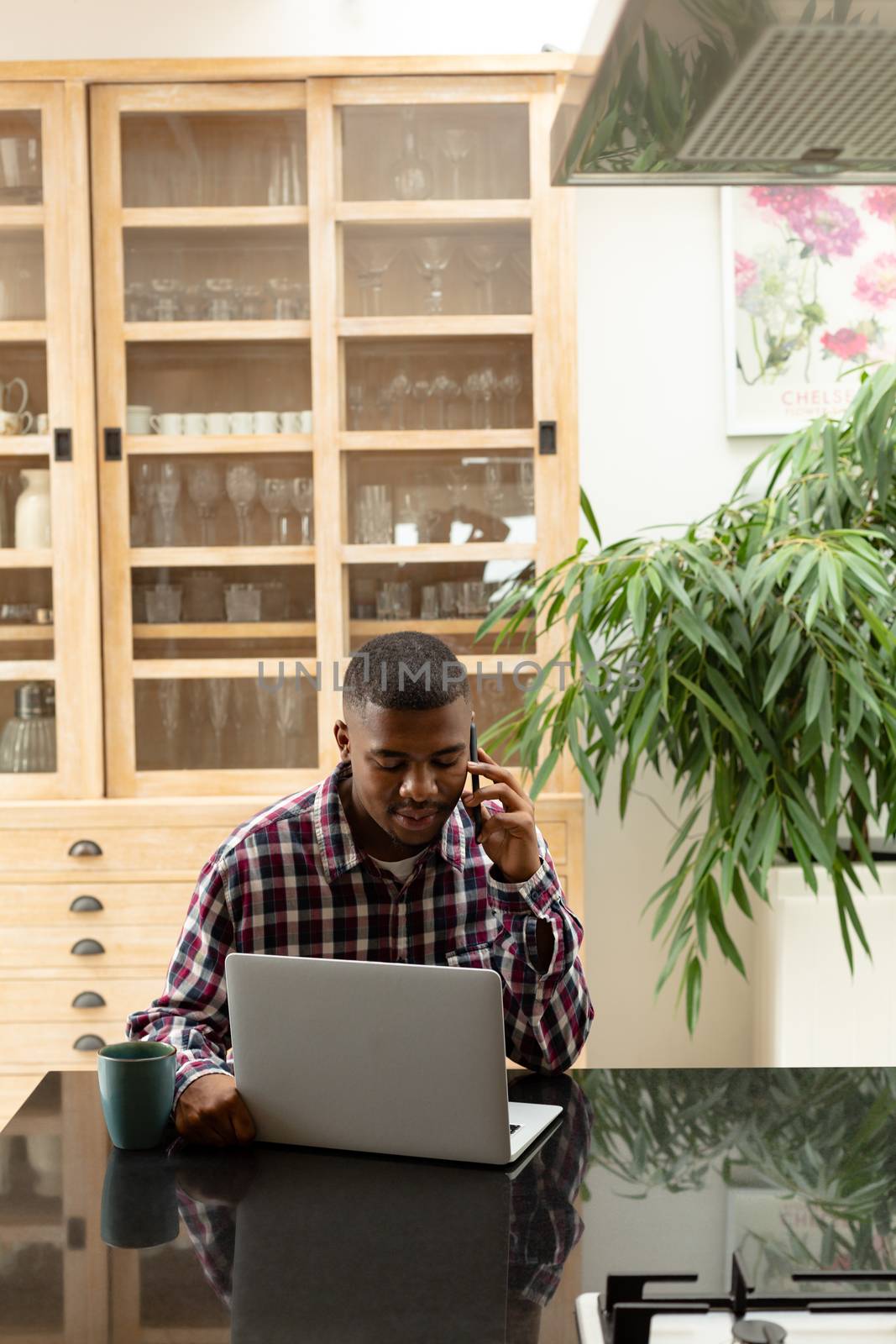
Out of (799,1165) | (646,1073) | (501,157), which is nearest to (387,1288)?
(799,1165)

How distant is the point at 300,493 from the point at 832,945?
1588 mm

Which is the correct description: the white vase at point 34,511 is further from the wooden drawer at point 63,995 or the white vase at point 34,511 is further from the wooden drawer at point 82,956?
the wooden drawer at point 63,995

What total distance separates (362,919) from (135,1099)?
1.32 feet

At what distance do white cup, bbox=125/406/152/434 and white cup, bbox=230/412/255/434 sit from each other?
0.20 m

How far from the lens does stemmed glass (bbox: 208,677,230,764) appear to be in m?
3.05

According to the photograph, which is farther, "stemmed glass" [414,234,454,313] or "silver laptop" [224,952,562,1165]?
"stemmed glass" [414,234,454,313]

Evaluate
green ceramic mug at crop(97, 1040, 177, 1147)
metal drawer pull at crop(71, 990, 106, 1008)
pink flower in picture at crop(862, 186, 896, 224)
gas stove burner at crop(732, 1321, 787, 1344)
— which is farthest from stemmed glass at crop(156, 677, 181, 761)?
gas stove burner at crop(732, 1321, 787, 1344)

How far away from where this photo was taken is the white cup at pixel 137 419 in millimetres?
3006

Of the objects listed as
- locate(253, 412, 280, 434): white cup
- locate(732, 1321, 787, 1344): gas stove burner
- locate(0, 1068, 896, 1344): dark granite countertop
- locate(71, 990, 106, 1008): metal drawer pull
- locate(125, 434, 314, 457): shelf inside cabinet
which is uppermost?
locate(253, 412, 280, 434): white cup

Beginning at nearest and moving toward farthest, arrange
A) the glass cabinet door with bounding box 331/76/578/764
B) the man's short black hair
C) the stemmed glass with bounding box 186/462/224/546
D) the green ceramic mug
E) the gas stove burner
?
the gas stove burner < the green ceramic mug < the man's short black hair < the glass cabinet door with bounding box 331/76/578/764 < the stemmed glass with bounding box 186/462/224/546

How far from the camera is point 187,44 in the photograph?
3.10m

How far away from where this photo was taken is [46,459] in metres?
2.99

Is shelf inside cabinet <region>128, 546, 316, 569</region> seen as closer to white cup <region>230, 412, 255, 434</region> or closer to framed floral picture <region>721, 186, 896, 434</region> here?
white cup <region>230, 412, 255, 434</region>

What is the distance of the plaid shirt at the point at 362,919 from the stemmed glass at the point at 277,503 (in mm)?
1494
